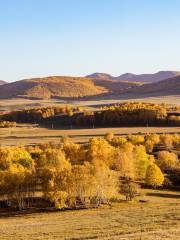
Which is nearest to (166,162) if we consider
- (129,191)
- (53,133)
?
(129,191)

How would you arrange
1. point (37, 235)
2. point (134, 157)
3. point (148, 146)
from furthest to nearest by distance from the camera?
point (148, 146)
point (134, 157)
point (37, 235)

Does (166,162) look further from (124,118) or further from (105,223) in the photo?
(124,118)

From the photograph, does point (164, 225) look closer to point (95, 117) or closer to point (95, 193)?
point (95, 193)

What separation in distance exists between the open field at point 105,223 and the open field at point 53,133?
2989 inches

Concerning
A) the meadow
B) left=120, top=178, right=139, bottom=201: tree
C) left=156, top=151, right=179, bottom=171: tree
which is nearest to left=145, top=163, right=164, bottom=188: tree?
the meadow

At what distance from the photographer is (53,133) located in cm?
15825

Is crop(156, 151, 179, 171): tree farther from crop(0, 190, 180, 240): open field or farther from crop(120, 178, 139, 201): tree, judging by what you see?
crop(0, 190, 180, 240): open field

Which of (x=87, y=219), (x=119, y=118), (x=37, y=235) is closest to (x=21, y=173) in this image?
(x=87, y=219)

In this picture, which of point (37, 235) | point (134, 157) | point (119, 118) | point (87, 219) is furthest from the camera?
point (119, 118)

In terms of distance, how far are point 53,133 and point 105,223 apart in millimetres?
111779

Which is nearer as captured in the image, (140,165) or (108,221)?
(108,221)

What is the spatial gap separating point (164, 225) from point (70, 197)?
19.8m

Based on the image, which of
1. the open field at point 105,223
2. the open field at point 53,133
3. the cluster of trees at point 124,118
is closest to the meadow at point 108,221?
the open field at point 105,223

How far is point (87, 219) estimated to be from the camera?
2007 inches
